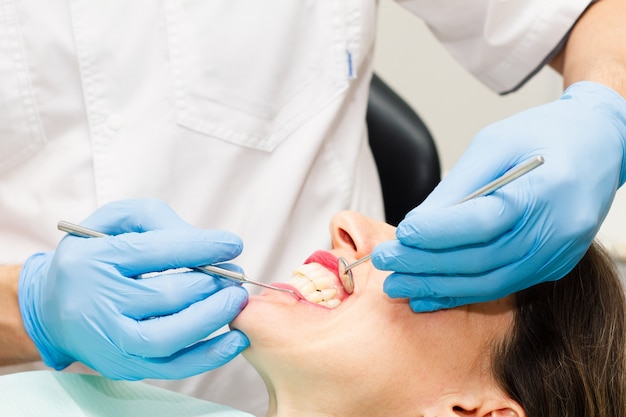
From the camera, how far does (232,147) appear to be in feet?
4.67

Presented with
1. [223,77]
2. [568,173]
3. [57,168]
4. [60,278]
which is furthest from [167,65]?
[568,173]

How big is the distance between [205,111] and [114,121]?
0.16m

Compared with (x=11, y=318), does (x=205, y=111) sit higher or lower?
higher

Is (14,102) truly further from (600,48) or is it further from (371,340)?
(600,48)

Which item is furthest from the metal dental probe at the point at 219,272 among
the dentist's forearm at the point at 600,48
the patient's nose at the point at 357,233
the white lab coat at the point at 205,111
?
the dentist's forearm at the point at 600,48

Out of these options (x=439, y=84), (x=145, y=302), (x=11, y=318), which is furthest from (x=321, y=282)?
(x=439, y=84)

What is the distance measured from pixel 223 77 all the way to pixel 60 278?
48 cm

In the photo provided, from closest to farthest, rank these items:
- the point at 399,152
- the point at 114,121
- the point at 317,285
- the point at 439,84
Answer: the point at 317,285
the point at 114,121
the point at 399,152
the point at 439,84

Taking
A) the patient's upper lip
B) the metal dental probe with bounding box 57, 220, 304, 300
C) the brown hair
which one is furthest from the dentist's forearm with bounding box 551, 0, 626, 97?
the metal dental probe with bounding box 57, 220, 304, 300

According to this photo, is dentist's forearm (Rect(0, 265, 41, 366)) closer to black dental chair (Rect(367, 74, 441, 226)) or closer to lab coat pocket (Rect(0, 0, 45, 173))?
lab coat pocket (Rect(0, 0, 45, 173))

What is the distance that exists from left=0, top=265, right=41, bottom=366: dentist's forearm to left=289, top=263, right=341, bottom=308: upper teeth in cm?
45

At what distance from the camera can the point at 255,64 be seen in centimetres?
141

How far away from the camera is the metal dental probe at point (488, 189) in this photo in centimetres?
92

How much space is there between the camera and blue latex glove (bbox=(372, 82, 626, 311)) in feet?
3.41
